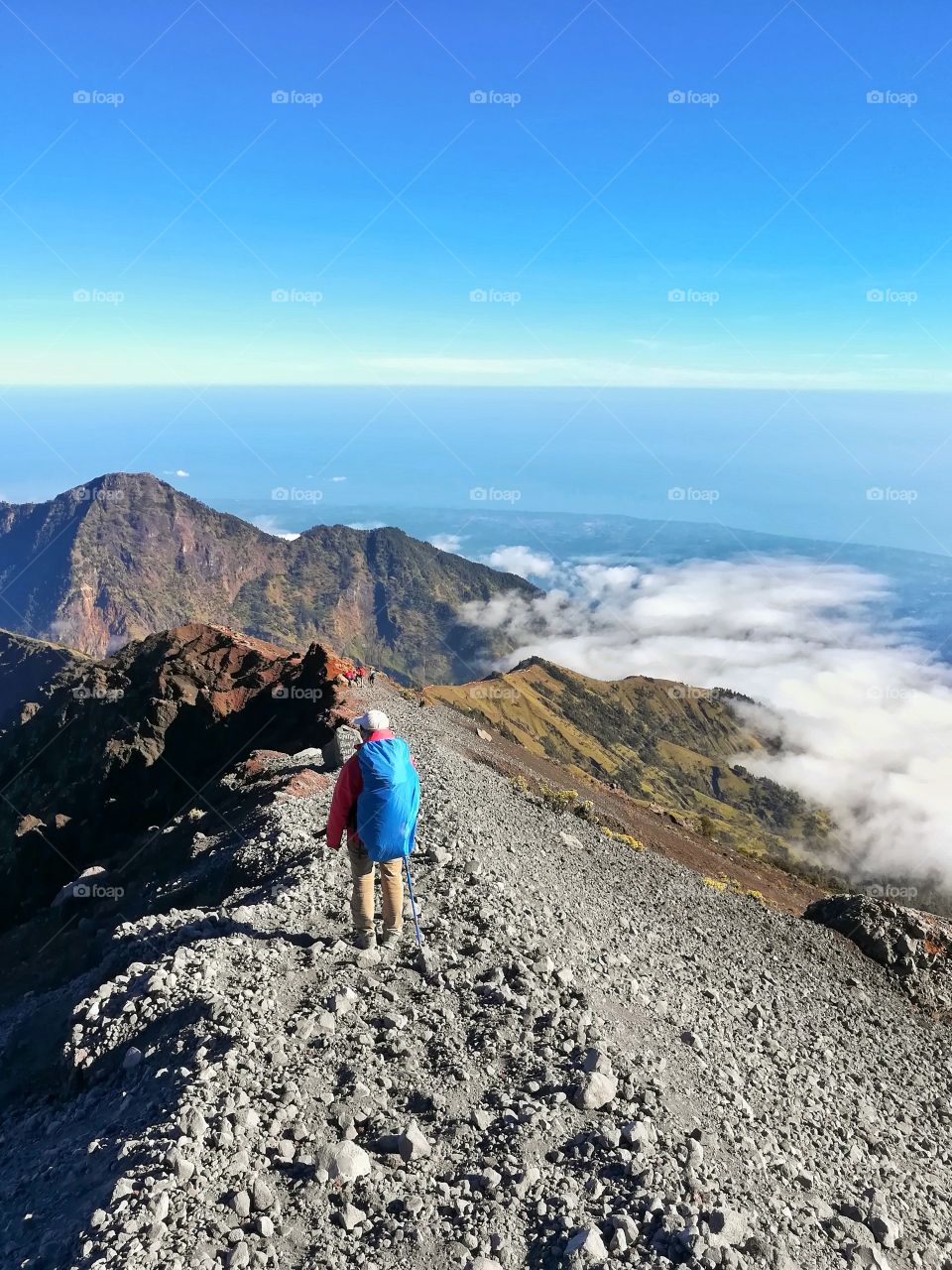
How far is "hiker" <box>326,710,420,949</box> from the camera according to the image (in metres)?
8.16

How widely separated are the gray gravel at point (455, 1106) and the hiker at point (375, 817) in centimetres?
53

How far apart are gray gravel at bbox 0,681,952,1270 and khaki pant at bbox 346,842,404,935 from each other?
33 centimetres

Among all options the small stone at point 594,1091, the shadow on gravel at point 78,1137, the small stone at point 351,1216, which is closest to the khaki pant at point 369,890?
the shadow on gravel at point 78,1137

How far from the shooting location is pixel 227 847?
13.5 meters

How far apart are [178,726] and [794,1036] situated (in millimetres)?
20388

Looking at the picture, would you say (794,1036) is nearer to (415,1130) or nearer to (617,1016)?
(617,1016)

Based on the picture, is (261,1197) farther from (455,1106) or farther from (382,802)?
(382,802)

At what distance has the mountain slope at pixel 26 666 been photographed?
3263 inches

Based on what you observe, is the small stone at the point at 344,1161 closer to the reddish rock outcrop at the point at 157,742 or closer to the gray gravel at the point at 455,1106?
the gray gravel at the point at 455,1106

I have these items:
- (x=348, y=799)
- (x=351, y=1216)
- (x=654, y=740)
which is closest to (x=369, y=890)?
(x=348, y=799)

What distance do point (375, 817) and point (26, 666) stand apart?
3700 inches

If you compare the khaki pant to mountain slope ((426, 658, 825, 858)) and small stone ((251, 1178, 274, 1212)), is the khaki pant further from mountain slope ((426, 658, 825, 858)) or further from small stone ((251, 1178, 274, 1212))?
mountain slope ((426, 658, 825, 858))

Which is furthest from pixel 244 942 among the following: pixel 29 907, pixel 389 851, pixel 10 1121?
pixel 29 907

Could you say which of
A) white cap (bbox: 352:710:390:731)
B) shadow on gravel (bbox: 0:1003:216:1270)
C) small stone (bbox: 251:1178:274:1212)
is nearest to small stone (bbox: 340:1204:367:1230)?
small stone (bbox: 251:1178:274:1212)
